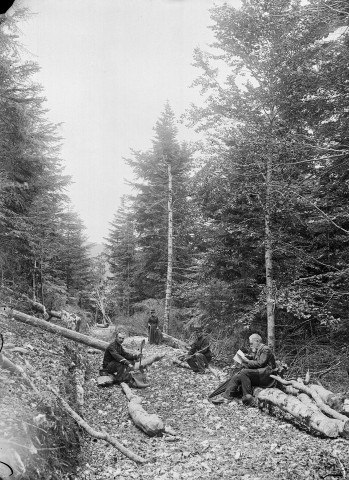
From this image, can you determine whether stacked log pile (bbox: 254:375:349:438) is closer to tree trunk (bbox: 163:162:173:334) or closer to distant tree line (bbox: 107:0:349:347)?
distant tree line (bbox: 107:0:349:347)

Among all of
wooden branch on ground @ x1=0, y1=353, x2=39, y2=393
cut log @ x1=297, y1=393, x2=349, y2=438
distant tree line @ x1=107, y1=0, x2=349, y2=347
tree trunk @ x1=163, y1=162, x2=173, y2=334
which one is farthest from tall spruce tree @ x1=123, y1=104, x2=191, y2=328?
wooden branch on ground @ x1=0, y1=353, x2=39, y2=393

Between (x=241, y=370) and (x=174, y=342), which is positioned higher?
(x=241, y=370)

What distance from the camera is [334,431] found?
5668 mm

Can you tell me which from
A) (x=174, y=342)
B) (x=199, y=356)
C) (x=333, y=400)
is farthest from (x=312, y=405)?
(x=174, y=342)

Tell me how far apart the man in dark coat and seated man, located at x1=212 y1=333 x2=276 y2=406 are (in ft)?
8.41

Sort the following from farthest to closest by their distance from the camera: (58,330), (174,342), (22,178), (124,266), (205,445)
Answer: (124,266), (174,342), (22,178), (58,330), (205,445)

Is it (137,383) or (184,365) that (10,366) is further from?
(184,365)

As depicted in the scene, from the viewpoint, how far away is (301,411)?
6379 mm

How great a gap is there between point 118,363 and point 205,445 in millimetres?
4127

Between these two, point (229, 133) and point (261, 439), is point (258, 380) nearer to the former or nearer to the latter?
point (261, 439)

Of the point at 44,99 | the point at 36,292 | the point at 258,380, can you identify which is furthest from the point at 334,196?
the point at 36,292

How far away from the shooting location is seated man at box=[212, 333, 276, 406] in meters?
8.12

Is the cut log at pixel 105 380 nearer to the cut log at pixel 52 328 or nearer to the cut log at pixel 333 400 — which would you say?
the cut log at pixel 52 328

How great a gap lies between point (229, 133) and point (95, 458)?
964 cm
